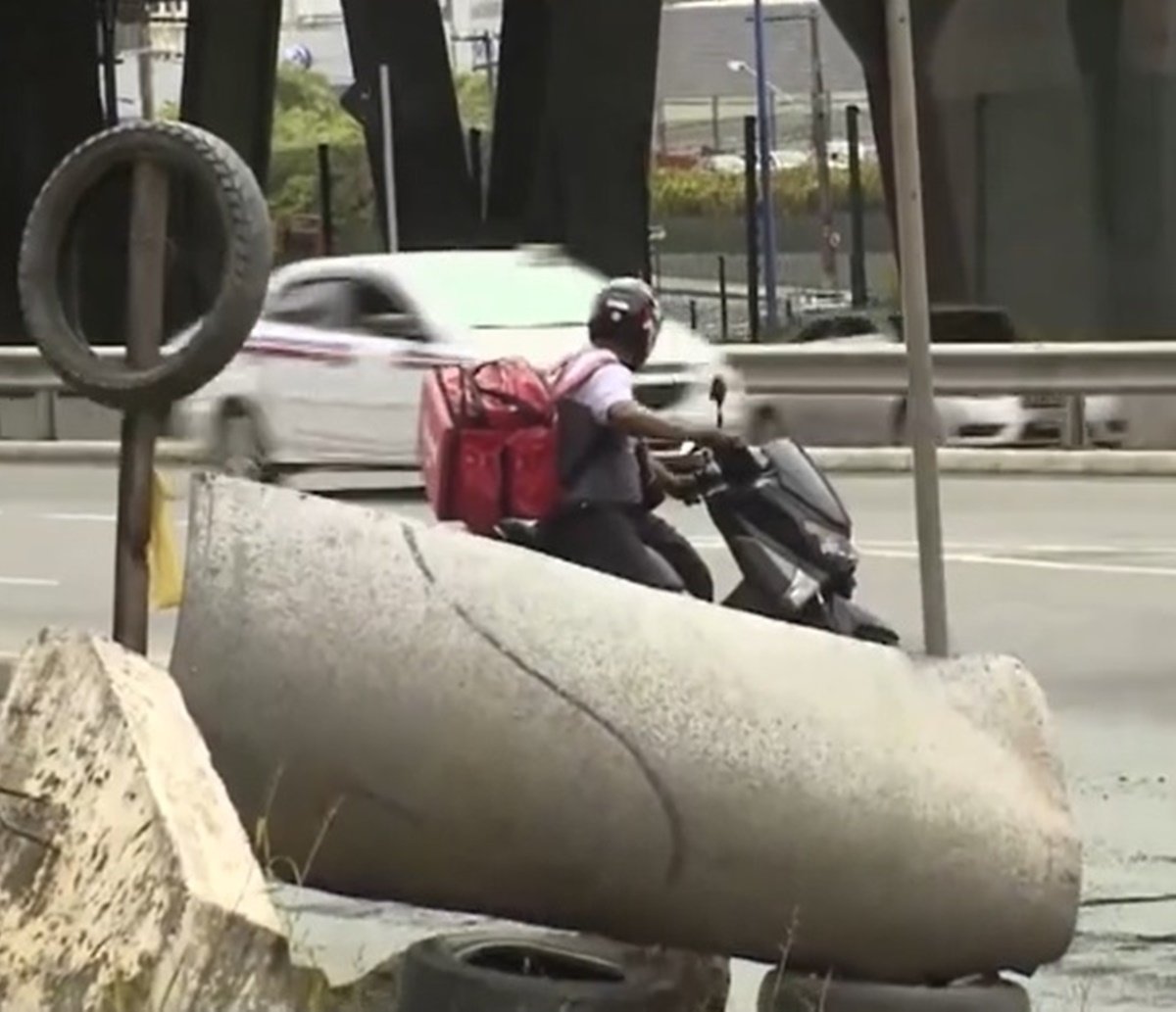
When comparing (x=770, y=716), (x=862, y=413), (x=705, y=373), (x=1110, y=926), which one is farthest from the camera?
(x=862, y=413)

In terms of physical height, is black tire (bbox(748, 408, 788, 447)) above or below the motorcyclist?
below

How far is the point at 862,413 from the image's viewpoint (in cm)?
2238

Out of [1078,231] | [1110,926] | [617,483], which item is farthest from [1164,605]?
[1078,231]

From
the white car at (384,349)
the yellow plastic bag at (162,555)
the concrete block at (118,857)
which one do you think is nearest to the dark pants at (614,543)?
the yellow plastic bag at (162,555)

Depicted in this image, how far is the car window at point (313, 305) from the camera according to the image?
20500 millimetres

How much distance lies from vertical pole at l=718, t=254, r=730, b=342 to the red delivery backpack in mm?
22327

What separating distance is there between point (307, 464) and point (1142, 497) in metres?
5.75

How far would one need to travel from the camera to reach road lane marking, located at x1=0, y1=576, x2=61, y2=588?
1575 centimetres

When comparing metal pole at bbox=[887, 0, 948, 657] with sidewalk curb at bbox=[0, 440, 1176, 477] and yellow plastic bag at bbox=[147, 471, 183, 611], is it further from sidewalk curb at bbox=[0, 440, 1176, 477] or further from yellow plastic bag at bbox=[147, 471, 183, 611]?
sidewalk curb at bbox=[0, 440, 1176, 477]

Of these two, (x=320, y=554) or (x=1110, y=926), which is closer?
(x=320, y=554)

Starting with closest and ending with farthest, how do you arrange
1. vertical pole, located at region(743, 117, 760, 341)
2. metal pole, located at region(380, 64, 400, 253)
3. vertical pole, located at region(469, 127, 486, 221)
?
metal pole, located at region(380, 64, 400, 253) < vertical pole, located at region(743, 117, 760, 341) < vertical pole, located at region(469, 127, 486, 221)

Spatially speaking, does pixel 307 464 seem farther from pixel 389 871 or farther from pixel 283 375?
pixel 389 871

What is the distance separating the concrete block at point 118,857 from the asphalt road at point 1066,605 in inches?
75.8

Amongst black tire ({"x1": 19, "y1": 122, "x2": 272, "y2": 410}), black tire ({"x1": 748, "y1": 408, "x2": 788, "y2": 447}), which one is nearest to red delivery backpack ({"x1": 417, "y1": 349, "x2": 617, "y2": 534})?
black tire ({"x1": 19, "y1": 122, "x2": 272, "y2": 410})
